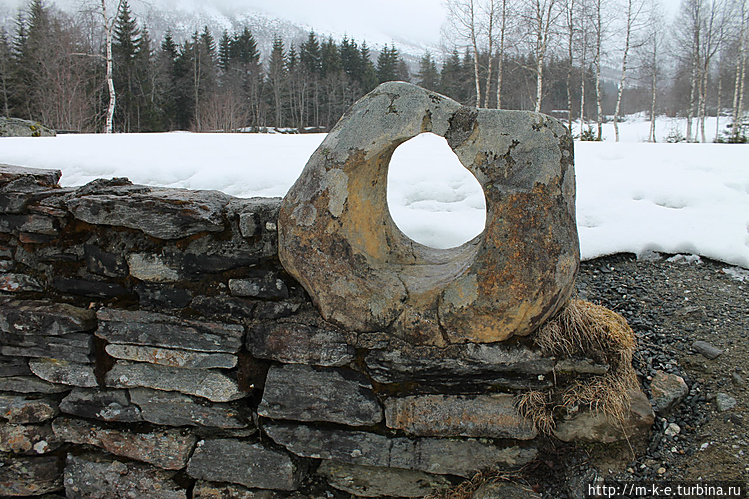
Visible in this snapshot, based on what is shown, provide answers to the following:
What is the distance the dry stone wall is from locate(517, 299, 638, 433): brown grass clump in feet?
0.28

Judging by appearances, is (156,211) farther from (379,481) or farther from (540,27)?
(540,27)

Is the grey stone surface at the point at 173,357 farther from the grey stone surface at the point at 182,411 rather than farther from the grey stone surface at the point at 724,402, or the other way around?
the grey stone surface at the point at 724,402

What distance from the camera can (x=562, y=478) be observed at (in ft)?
7.84

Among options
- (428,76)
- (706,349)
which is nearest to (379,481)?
(706,349)

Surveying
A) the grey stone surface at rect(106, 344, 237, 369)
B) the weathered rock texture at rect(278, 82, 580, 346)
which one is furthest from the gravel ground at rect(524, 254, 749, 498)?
the grey stone surface at rect(106, 344, 237, 369)

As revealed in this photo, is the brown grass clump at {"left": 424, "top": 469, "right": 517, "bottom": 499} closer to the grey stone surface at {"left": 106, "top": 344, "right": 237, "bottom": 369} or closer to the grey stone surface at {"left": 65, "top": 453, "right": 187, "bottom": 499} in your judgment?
the grey stone surface at {"left": 106, "top": 344, "right": 237, "bottom": 369}

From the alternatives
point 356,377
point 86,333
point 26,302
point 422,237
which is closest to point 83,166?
point 26,302

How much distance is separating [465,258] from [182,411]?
1.96 m

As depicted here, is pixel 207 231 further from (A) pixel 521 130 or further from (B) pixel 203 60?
(B) pixel 203 60

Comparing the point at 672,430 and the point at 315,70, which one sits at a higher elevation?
the point at 315,70

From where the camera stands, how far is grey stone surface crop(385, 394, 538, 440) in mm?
2426

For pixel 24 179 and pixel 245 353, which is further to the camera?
pixel 24 179

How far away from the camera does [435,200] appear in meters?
4.54

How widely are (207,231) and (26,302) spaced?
134 cm
